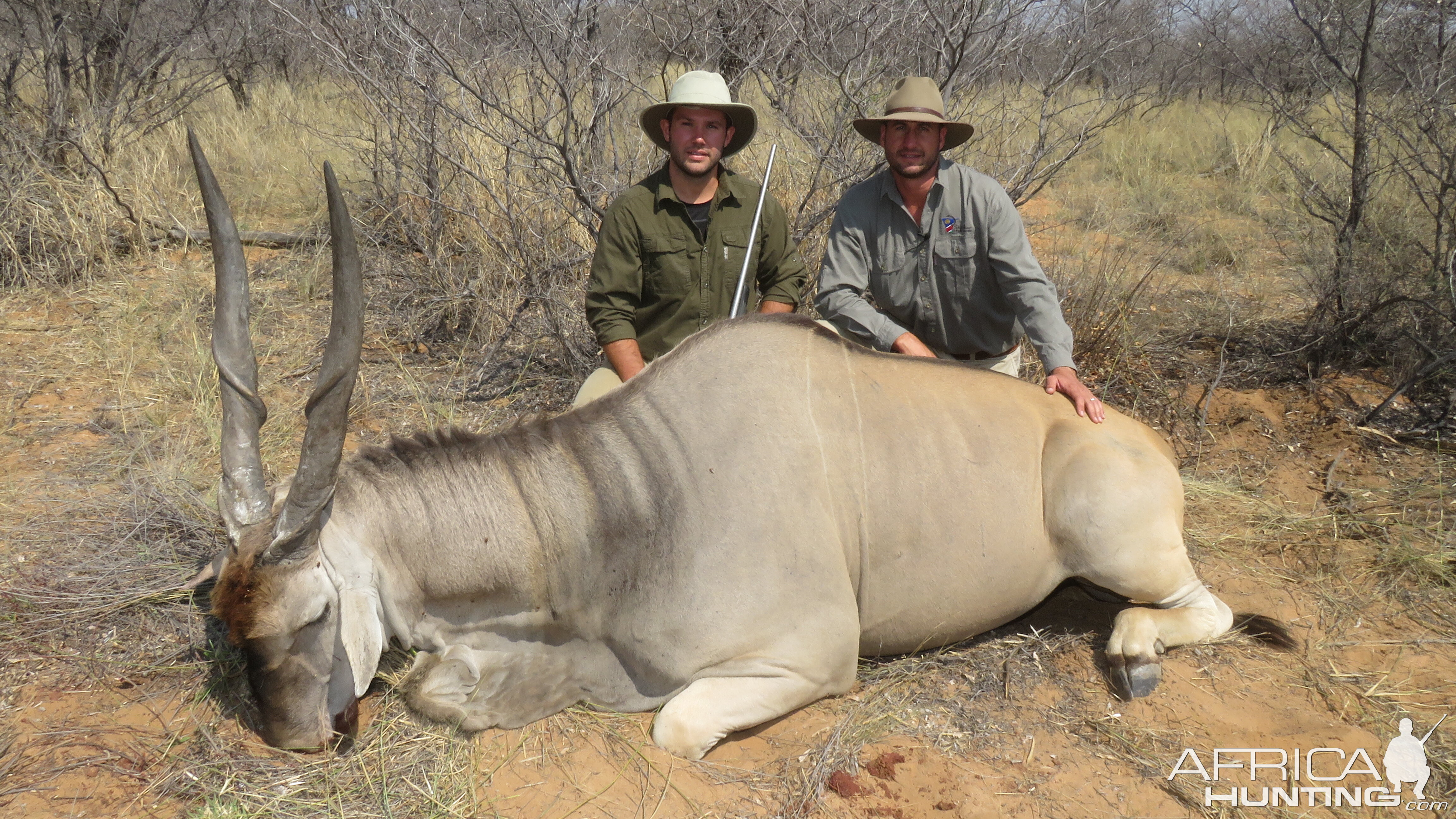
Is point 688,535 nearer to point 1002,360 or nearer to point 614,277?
point 614,277

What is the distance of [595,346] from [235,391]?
3195mm

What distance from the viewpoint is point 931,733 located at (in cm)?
324

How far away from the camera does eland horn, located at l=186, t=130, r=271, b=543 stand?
→ 106 inches

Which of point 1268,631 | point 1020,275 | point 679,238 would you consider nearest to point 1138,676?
point 1268,631

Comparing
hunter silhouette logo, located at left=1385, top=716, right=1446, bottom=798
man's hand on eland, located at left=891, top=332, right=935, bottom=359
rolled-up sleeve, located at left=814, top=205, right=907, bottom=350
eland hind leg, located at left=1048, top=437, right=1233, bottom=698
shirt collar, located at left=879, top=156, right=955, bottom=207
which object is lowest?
hunter silhouette logo, located at left=1385, top=716, right=1446, bottom=798

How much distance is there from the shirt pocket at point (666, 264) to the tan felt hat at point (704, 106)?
47 cm

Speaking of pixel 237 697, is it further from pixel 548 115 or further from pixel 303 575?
pixel 548 115

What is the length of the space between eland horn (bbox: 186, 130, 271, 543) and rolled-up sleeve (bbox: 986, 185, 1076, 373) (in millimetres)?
2841

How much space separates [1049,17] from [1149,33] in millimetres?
2852

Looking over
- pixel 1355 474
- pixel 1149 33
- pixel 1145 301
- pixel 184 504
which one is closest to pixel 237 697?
pixel 184 504

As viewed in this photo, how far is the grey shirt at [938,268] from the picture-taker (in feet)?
14.1

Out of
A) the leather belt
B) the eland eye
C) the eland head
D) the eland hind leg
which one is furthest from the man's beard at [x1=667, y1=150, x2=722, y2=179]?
the eland eye

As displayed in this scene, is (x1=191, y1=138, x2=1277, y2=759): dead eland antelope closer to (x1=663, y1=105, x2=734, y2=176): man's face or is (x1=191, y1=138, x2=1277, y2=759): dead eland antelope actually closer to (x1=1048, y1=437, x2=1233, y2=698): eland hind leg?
(x1=1048, y1=437, x2=1233, y2=698): eland hind leg

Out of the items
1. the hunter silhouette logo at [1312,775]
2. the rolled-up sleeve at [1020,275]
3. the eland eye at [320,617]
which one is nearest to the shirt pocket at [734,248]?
the rolled-up sleeve at [1020,275]
